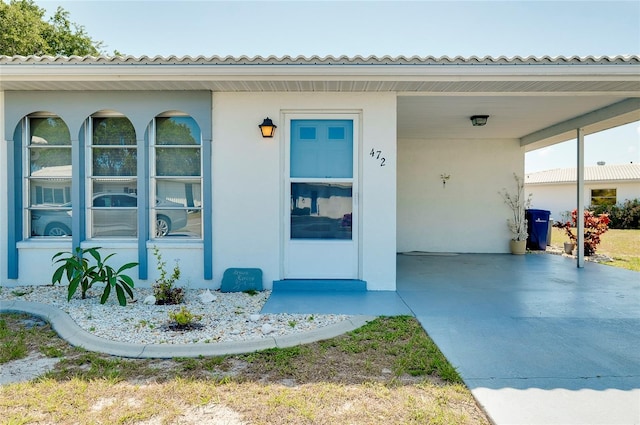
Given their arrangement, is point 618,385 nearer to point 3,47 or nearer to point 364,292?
point 364,292

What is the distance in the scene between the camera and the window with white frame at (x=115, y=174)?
5922mm

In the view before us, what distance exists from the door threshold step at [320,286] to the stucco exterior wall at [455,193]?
492 centimetres

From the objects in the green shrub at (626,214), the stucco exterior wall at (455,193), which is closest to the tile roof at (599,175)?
the green shrub at (626,214)

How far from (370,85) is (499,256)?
21.6 feet

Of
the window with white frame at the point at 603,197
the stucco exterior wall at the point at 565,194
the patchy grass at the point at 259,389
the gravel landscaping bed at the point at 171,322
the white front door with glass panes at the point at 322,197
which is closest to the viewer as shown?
the patchy grass at the point at 259,389

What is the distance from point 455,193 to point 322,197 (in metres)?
5.83

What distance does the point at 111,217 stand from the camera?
6.01 m

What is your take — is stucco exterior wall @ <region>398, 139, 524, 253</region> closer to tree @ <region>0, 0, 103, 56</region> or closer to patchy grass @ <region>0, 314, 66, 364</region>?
patchy grass @ <region>0, 314, 66, 364</region>

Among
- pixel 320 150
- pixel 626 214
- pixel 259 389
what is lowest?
pixel 259 389

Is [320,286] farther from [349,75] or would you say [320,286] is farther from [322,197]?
[349,75]

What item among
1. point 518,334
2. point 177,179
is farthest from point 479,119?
point 177,179

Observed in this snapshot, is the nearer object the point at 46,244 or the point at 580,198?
the point at 46,244

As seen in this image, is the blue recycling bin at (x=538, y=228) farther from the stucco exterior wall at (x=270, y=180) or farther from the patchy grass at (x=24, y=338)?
the patchy grass at (x=24, y=338)

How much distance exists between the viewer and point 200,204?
5.93 metres
